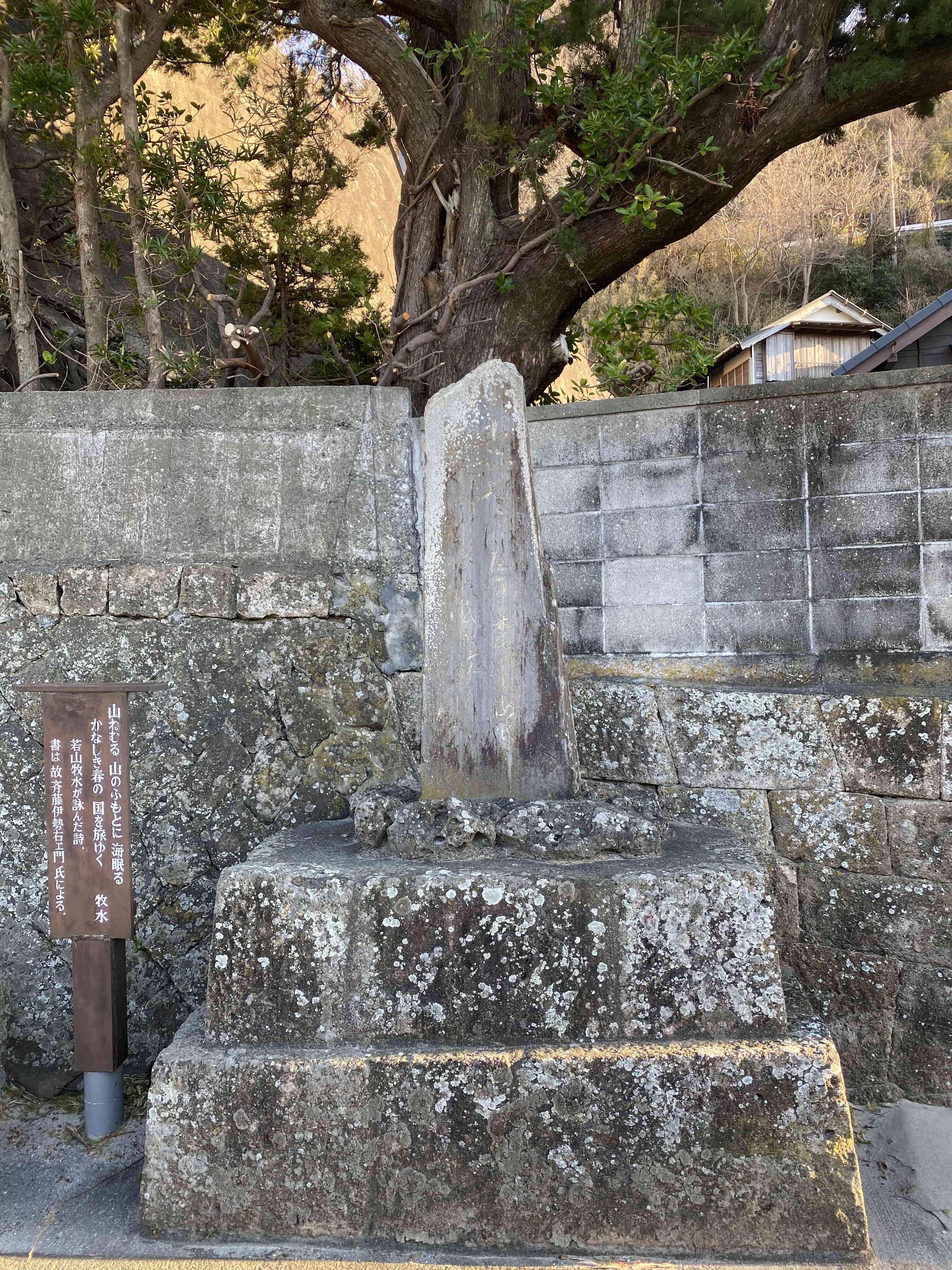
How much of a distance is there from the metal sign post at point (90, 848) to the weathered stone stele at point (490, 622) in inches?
42.1

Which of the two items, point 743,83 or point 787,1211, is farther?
point 743,83

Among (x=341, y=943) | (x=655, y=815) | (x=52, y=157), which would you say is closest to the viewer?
(x=341, y=943)

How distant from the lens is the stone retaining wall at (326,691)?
11.3 ft

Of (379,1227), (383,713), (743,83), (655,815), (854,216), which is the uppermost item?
(854,216)

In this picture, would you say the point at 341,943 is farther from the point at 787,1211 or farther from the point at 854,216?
the point at 854,216

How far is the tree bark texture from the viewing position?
18.7 feet

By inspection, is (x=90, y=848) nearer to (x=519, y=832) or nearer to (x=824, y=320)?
(x=519, y=832)

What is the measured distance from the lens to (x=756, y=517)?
3.80m

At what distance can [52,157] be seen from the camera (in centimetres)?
668

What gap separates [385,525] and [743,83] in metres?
3.84

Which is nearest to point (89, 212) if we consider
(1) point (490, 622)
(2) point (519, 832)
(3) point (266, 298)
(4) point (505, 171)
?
(3) point (266, 298)

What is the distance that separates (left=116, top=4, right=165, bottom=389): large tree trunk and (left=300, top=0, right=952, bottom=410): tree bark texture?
1.23m

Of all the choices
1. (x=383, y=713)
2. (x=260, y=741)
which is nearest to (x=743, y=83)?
(x=383, y=713)

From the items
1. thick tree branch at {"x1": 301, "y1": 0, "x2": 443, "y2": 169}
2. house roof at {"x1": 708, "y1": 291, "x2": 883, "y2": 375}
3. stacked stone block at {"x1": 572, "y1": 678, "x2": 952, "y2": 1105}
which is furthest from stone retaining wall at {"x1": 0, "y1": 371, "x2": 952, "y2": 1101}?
house roof at {"x1": 708, "y1": 291, "x2": 883, "y2": 375}
